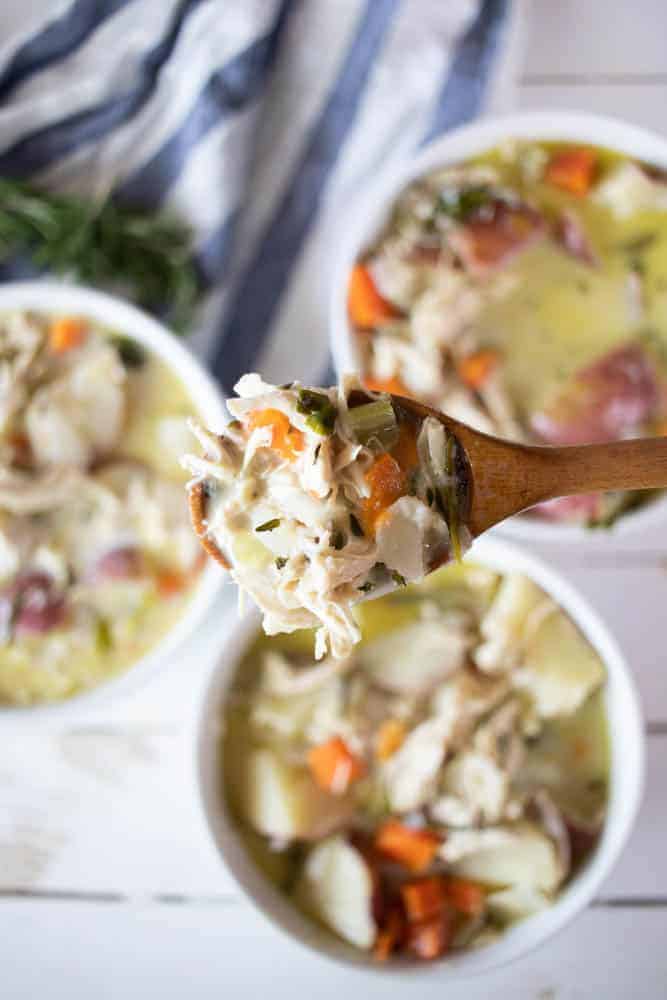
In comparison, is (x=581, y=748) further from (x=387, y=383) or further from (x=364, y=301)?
(x=364, y=301)

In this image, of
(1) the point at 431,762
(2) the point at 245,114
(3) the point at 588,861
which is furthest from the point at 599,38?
(3) the point at 588,861

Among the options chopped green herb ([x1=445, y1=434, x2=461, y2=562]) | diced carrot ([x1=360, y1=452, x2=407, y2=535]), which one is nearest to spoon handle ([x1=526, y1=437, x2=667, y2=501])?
chopped green herb ([x1=445, y1=434, x2=461, y2=562])

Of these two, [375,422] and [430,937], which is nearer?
[375,422]

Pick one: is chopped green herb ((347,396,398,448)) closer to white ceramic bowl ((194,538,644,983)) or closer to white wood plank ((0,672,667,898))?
white ceramic bowl ((194,538,644,983))

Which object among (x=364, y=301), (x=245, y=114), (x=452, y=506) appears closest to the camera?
(x=452, y=506)

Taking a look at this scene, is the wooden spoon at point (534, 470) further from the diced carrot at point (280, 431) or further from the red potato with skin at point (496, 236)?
the red potato with skin at point (496, 236)

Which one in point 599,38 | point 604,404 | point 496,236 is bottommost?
point 604,404

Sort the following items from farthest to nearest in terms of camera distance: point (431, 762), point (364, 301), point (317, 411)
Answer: point (364, 301) → point (431, 762) → point (317, 411)

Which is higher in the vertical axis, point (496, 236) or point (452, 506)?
point (496, 236)

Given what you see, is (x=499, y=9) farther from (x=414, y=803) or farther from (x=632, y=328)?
(x=414, y=803)
